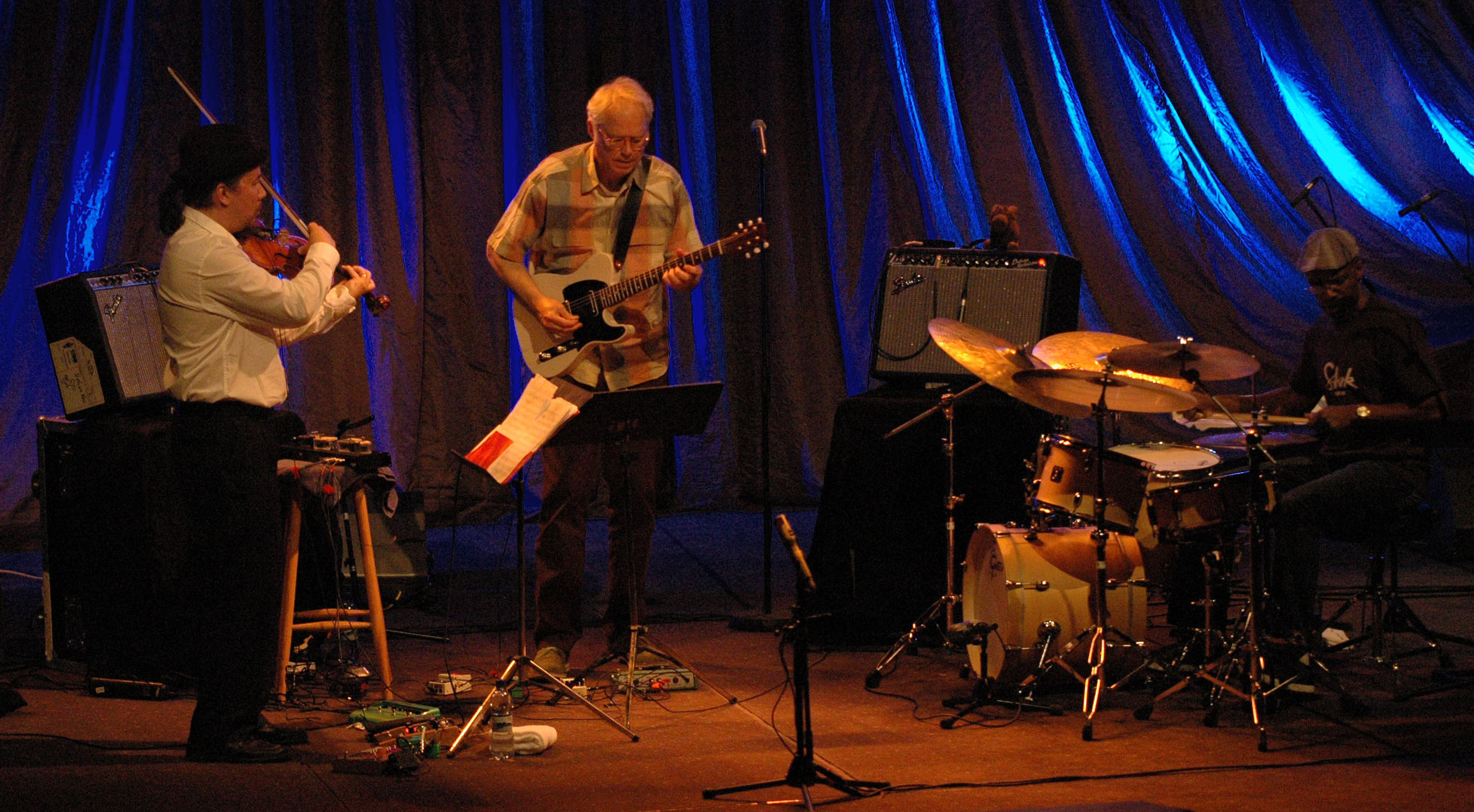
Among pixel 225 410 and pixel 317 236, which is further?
pixel 317 236

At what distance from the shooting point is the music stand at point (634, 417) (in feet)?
13.0

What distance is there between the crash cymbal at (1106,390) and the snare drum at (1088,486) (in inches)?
16.6

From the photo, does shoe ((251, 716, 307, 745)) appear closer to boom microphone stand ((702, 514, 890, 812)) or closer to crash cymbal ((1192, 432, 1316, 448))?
boom microphone stand ((702, 514, 890, 812))

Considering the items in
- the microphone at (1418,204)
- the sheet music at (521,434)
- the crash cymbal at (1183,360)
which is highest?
the microphone at (1418,204)

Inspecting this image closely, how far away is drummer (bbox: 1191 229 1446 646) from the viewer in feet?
15.6

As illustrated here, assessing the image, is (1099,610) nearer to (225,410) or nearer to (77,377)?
(225,410)

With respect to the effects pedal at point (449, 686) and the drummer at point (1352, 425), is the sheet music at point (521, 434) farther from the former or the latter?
the drummer at point (1352, 425)

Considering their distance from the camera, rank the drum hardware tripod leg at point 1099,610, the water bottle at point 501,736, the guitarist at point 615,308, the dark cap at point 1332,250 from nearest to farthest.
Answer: the water bottle at point 501,736 → the drum hardware tripod leg at point 1099,610 → the guitarist at point 615,308 → the dark cap at point 1332,250

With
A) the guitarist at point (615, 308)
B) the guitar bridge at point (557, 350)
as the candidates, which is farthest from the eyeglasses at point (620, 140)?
the guitar bridge at point (557, 350)

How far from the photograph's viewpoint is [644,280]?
4.67 m

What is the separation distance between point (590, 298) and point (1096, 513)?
187 cm

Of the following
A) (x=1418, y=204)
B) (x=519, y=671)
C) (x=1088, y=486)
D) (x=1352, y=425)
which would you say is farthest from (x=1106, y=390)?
(x=1418, y=204)

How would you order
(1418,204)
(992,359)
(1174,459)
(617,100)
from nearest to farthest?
(992,359)
(1174,459)
(617,100)
(1418,204)

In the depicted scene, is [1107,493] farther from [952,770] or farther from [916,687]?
[952,770]
